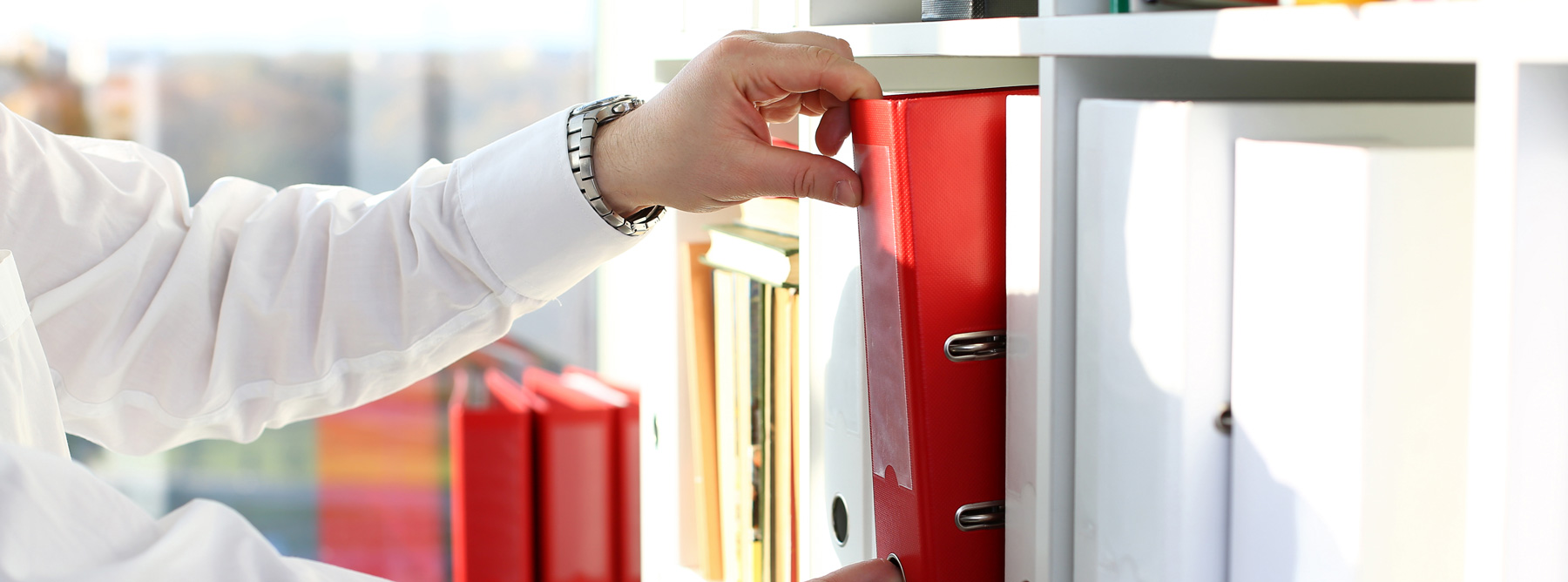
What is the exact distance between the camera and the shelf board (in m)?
0.34

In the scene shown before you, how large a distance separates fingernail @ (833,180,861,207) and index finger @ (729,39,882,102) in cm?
5

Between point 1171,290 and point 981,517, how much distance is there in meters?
0.21

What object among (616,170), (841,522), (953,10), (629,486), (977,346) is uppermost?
(953,10)

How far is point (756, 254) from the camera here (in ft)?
3.12

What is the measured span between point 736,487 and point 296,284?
43 centimetres

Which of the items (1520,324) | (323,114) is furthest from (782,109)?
(323,114)

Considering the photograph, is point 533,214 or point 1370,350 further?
point 533,214

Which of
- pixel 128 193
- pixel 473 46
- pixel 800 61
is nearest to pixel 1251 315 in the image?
pixel 800 61

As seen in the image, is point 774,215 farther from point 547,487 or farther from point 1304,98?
point 547,487

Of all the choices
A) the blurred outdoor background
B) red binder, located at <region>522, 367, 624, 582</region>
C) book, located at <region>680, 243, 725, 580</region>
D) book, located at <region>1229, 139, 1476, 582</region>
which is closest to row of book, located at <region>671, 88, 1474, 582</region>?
book, located at <region>1229, 139, 1476, 582</region>

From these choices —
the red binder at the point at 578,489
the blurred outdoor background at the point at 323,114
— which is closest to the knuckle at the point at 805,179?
the red binder at the point at 578,489

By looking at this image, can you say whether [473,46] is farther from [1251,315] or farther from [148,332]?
[1251,315]

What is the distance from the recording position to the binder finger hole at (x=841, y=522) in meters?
0.76

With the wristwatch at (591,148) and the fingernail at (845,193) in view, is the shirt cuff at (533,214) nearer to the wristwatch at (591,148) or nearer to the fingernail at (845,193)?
the wristwatch at (591,148)
